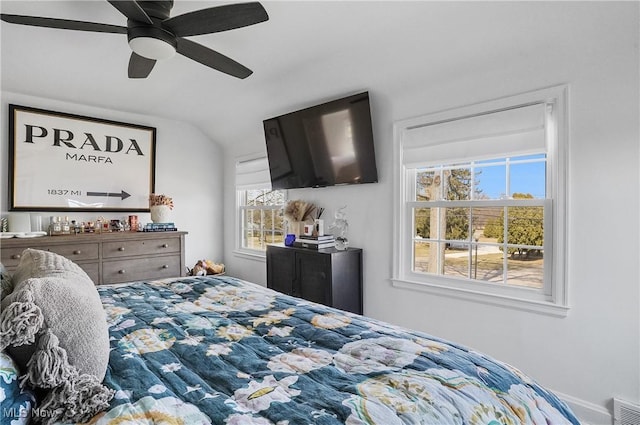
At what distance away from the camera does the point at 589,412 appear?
1.93 meters

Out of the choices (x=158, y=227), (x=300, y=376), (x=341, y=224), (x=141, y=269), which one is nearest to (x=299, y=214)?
(x=341, y=224)

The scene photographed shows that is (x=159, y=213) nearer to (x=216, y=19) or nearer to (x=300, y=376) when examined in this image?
(x=216, y=19)

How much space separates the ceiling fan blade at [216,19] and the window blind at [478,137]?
145 cm

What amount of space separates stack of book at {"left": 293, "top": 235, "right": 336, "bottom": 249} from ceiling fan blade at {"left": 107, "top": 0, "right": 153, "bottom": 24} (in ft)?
6.25

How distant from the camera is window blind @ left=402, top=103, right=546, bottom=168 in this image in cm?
211

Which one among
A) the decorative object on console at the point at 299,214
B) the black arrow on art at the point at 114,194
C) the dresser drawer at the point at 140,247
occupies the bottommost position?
the dresser drawer at the point at 140,247

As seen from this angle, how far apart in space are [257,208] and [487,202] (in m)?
2.77

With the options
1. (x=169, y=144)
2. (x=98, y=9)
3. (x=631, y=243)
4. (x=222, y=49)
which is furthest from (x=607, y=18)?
(x=169, y=144)

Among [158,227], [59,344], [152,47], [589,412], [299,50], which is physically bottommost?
[589,412]

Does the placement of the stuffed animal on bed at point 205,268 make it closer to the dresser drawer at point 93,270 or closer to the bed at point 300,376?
the dresser drawer at point 93,270

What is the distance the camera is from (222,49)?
8.43 feet

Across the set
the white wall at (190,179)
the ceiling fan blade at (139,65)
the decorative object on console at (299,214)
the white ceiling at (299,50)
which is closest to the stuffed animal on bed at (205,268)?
the white wall at (190,179)

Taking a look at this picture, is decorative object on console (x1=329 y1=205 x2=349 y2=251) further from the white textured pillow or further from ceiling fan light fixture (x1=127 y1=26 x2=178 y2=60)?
the white textured pillow

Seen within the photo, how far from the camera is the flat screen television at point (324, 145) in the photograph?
113 inches
